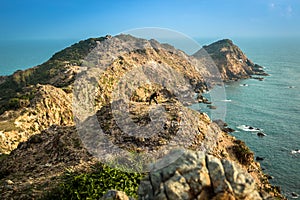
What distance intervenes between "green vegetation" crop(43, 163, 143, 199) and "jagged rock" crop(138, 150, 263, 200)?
4.96 m

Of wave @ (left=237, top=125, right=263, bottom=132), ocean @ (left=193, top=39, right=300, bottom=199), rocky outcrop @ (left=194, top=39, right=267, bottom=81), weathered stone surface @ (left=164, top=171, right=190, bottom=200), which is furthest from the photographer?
rocky outcrop @ (left=194, top=39, right=267, bottom=81)

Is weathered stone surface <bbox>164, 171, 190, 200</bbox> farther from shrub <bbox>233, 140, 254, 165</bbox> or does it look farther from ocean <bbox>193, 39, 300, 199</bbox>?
ocean <bbox>193, 39, 300, 199</bbox>

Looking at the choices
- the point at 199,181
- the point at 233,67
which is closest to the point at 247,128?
the point at 199,181

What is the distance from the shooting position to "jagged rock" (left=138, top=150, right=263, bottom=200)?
7551 mm

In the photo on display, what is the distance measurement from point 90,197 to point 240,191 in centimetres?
740

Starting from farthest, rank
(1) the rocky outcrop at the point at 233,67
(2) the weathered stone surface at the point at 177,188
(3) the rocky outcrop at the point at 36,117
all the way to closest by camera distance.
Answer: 1. (1) the rocky outcrop at the point at 233,67
2. (3) the rocky outcrop at the point at 36,117
3. (2) the weathered stone surface at the point at 177,188

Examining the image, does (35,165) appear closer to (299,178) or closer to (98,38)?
(299,178)

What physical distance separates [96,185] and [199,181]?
7409 mm

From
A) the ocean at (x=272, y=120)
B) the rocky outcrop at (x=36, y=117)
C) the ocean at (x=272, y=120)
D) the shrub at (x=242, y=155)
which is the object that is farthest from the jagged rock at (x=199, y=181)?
the ocean at (x=272, y=120)

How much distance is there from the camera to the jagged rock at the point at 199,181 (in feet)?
24.8

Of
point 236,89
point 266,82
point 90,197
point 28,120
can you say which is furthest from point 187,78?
point 90,197

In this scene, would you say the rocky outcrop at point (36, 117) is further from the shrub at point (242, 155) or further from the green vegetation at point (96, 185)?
the shrub at point (242, 155)

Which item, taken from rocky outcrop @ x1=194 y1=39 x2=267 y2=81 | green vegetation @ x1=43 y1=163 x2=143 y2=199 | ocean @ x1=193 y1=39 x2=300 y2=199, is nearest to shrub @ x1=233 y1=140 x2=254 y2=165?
ocean @ x1=193 y1=39 x2=300 y2=199

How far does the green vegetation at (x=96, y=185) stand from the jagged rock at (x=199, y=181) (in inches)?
195
